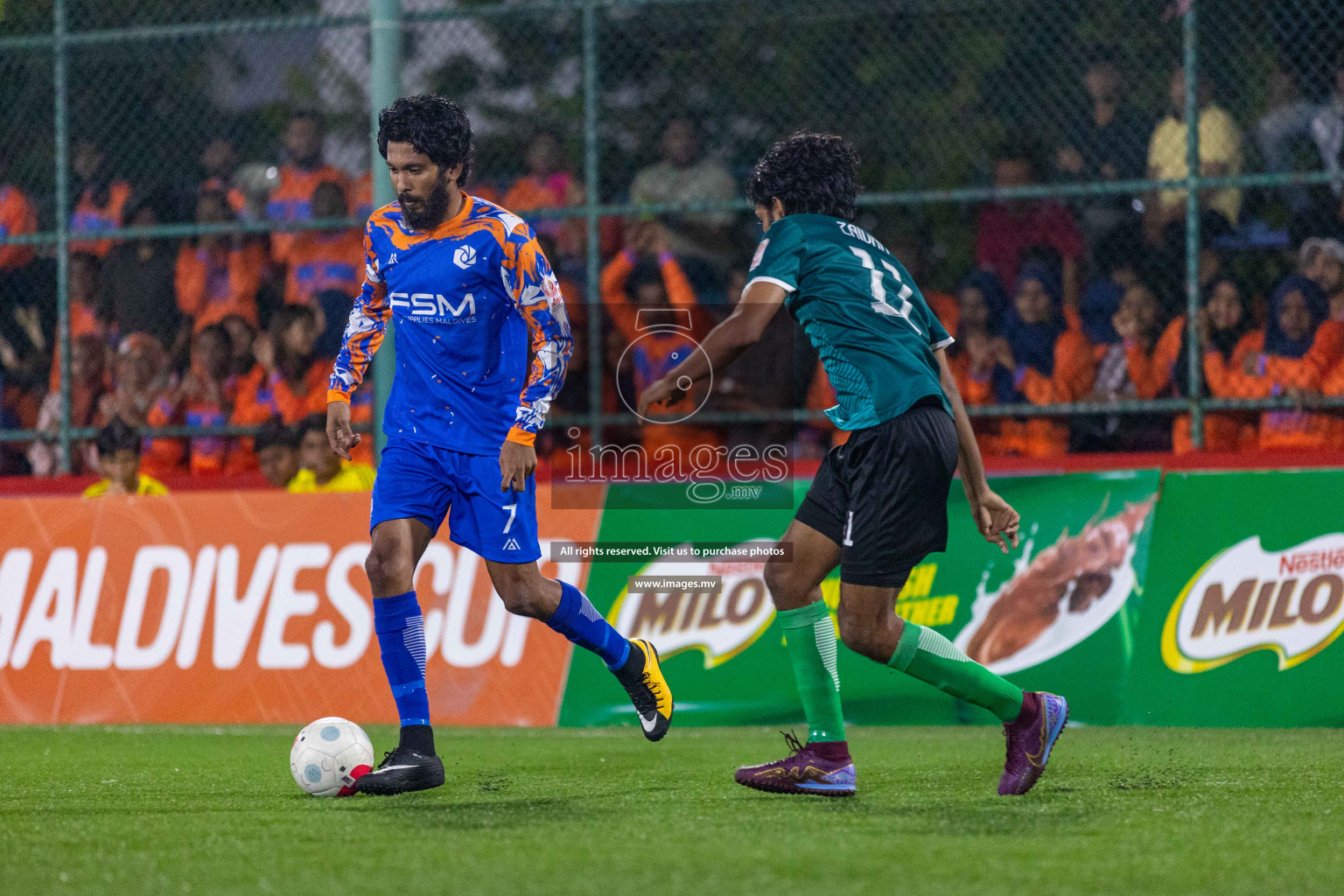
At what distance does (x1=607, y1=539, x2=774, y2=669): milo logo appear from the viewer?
320 inches

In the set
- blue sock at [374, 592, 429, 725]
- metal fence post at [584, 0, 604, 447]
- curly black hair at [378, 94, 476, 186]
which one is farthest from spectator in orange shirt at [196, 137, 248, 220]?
blue sock at [374, 592, 429, 725]

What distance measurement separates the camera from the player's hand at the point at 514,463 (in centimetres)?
568

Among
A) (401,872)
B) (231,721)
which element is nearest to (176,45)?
(231,721)

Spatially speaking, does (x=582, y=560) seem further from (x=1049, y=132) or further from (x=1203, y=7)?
(x=1203, y=7)

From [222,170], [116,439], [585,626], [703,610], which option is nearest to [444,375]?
[585,626]

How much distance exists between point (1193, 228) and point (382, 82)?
4452 mm

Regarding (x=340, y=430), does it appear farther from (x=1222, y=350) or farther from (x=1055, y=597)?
(x=1222, y=350)

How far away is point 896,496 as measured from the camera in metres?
5.10

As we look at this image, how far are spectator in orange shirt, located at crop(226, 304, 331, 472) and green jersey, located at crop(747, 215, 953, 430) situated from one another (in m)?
5.84

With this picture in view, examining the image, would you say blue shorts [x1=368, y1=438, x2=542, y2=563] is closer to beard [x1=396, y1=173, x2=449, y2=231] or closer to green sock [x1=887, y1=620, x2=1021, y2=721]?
beard [x1=396, y1=173, x2=449, y2=231]

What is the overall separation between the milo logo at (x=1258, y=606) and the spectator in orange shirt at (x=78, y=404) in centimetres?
655

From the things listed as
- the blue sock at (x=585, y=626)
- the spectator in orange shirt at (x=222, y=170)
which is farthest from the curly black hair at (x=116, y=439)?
the blue sock at (x=585, y=626)

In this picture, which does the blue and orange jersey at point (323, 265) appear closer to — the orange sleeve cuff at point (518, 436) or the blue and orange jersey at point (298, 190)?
the blue and orange jersey at point (298, 190)

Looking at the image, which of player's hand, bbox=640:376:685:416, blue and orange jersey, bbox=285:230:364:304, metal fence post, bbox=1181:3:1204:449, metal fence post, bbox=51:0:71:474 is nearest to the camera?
player's hand, bbox=640:376:685:416
